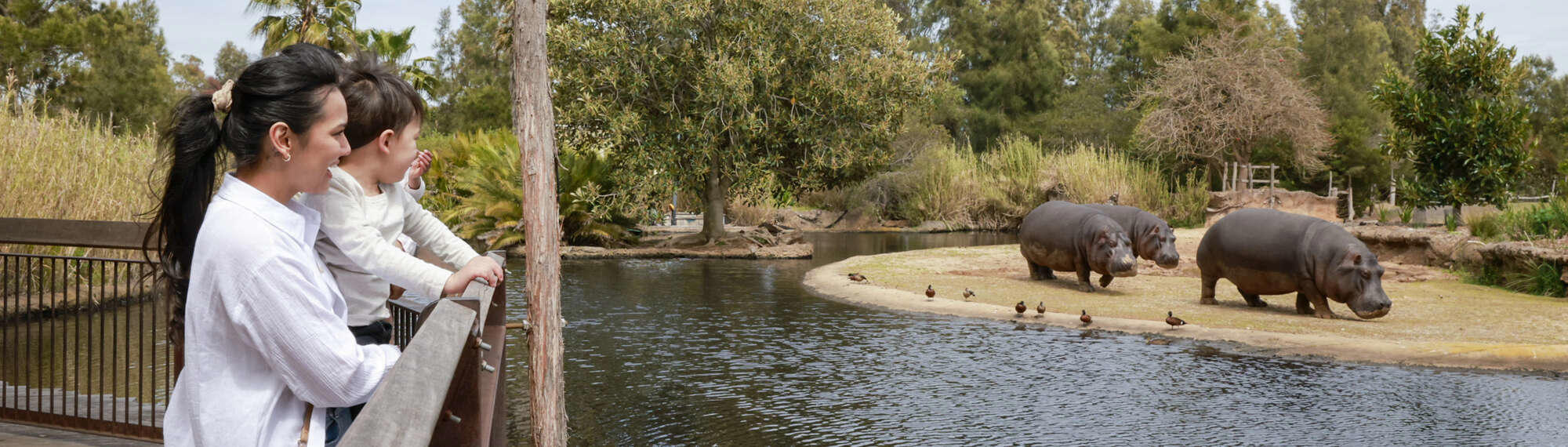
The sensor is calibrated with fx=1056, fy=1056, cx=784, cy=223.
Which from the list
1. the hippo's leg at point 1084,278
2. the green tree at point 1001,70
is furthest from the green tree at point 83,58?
the green tree at point 1001,70

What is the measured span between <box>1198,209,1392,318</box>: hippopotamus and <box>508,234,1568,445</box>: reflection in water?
5.47ft

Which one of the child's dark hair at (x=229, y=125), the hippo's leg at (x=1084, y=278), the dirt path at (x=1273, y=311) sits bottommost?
the dirt path at (x=1273, y=311)

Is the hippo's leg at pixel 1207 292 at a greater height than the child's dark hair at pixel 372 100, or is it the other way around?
the child's dark hair at pixel 372 100

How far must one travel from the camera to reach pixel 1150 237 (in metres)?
12.4

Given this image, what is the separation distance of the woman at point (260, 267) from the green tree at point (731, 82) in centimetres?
1564

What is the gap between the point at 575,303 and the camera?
38.5 feet

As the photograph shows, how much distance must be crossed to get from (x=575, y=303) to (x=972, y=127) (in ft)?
106

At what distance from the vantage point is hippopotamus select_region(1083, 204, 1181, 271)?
1217 centimetres

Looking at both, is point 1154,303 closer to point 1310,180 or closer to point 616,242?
point 616,242

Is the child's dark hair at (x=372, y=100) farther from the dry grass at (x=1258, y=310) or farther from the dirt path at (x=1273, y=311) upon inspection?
the dry grass at (x=1258, y=310)

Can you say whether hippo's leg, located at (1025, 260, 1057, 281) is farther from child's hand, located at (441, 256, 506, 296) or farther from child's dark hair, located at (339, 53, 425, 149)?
child's dark hair, located at (339, 53, 425, 149)

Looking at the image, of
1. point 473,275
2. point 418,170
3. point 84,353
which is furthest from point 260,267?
point 84,353

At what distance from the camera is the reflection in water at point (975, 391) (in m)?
6.02

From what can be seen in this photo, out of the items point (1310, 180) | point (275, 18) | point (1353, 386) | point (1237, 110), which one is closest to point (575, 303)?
point (1353, 386)
